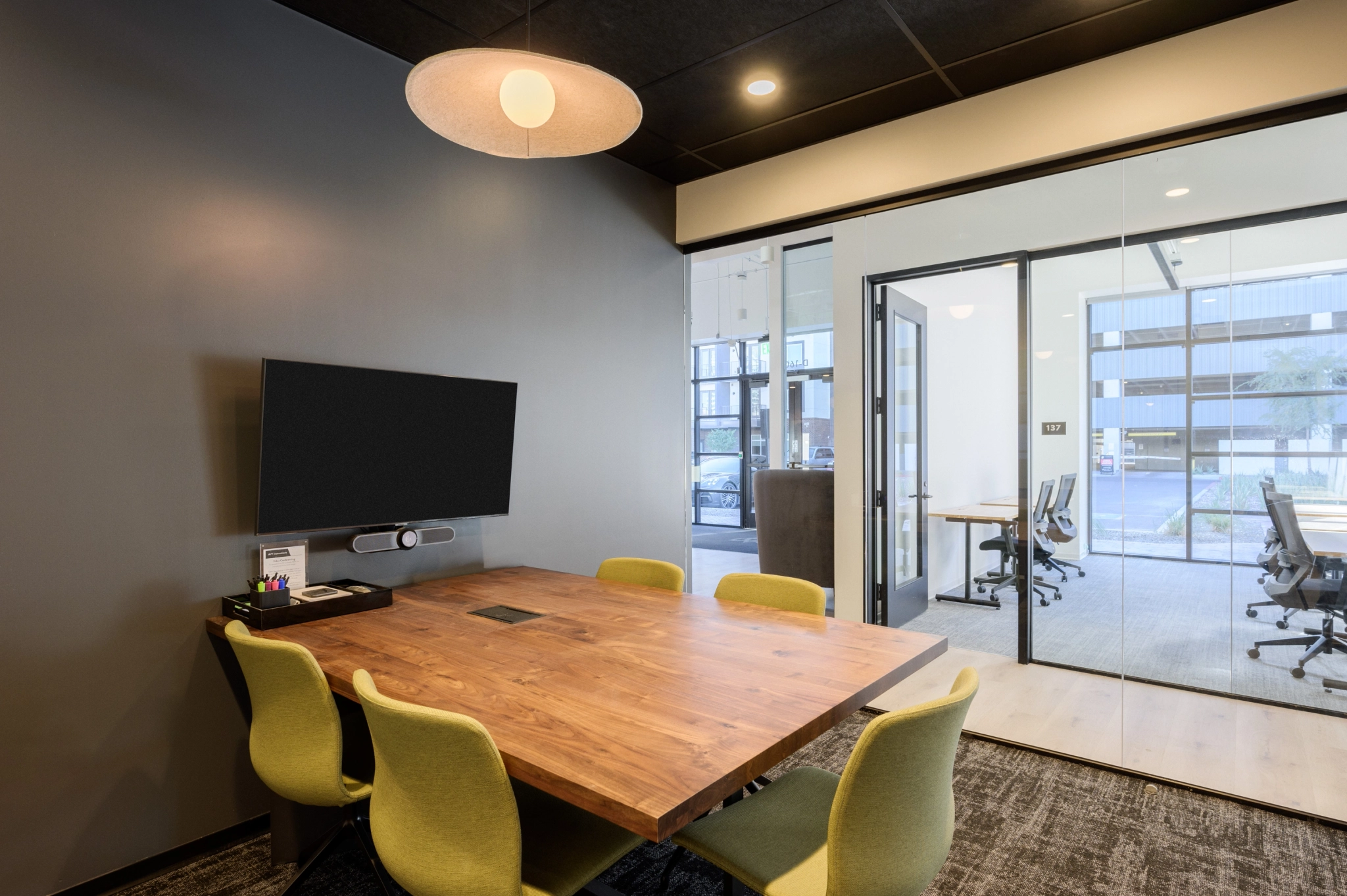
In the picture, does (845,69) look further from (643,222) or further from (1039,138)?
(643,222)

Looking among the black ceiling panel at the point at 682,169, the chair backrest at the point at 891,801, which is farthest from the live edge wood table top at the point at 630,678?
the black ceiling panel at the point at 682,169

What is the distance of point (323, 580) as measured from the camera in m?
2.81

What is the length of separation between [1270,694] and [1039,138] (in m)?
2.58

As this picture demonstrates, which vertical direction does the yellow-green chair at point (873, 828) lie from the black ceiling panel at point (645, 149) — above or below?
below

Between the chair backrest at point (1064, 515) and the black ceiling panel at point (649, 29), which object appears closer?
the black ceiling panel at point (649, 29)

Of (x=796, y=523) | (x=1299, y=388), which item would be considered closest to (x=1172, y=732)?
(x=1299, y=388)

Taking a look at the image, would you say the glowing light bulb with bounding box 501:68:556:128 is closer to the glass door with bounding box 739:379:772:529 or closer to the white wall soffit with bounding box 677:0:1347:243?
the white wall soffit with bounding box 677:0:1347:243

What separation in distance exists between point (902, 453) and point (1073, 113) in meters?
1.87

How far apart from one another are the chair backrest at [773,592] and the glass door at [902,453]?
4.96 ft

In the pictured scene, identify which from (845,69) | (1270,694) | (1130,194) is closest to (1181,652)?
(1270,694)

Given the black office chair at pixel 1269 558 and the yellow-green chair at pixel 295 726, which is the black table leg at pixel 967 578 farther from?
the yellow-green chair at pixel 295 726

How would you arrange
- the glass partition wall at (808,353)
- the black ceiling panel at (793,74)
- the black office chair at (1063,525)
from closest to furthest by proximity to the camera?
the black ceiling panel at (793,74) → the black office chair at (1063,525) → the glass partition wall at (808,353)

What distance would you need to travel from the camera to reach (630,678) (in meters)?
1.81

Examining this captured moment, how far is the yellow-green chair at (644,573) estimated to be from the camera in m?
Answer: 3.07
